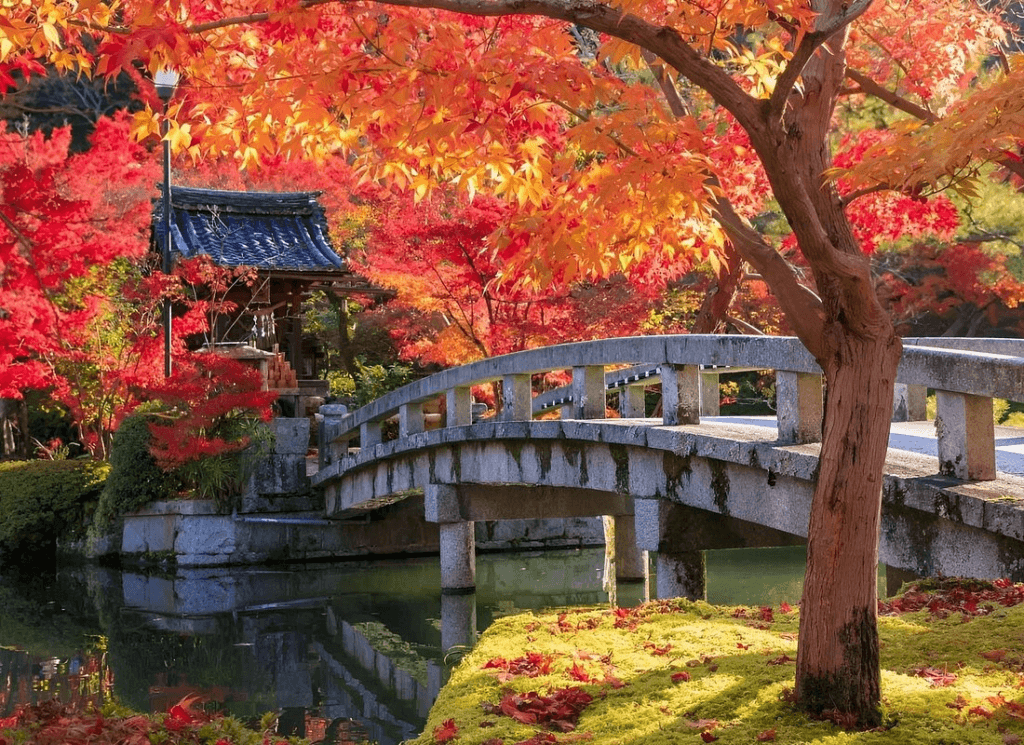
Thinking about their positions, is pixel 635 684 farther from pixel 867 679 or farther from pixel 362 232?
pixel 362 232

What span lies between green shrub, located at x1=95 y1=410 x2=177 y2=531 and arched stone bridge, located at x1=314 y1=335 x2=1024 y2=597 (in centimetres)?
222

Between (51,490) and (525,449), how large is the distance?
8.39m

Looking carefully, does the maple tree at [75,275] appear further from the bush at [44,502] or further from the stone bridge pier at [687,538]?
the stone bridge pier at [687,538]

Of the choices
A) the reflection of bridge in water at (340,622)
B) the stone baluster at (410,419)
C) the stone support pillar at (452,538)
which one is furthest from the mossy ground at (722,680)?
the stone baluster at (410,419)

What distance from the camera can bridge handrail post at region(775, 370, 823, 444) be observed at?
293 inches

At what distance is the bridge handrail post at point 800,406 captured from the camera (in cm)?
745

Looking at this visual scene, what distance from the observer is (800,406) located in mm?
7449

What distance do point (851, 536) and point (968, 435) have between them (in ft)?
5.81

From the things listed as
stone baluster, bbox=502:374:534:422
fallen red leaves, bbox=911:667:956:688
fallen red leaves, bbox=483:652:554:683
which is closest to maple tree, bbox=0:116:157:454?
stone baluster, bbox=502:374:534:422

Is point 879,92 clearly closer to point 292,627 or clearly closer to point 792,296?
point 792,296

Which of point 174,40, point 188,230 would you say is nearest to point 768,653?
point 174,40

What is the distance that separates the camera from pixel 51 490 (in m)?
16.7

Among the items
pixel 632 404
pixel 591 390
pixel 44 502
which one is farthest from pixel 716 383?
pixel 44 502

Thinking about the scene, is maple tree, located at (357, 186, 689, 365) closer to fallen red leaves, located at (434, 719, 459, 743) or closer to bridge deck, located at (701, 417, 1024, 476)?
bridge deck, located at (701, 417, 1024, 476)
